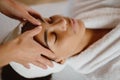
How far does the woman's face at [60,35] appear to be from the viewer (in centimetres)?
130

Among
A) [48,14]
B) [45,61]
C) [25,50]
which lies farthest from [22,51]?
[48,14]

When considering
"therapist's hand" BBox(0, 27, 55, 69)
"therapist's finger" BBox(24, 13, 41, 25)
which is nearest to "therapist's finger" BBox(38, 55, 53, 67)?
"therapist's hand" BBox(0, 27, 55, 69)

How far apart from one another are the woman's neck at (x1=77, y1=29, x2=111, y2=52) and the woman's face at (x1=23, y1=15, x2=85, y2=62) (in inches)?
3.0

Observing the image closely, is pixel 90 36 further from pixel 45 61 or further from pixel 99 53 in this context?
pixel 45 61

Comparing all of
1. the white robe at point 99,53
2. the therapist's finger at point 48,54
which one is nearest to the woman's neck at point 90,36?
the white robe at point 99,53

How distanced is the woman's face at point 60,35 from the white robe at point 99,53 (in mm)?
93

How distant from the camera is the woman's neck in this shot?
1419 mm

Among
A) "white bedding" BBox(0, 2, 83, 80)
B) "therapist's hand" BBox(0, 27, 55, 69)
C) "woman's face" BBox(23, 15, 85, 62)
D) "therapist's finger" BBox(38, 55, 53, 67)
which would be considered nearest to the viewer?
"therapist's hand" BBox(0, 27, 55, 69)

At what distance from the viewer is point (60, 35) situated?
1.31m

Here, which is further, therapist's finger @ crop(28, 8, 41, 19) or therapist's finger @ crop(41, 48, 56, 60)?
therapist's finger @ crop(28, 8, 41, 19)

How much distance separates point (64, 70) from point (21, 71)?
0.33 metres

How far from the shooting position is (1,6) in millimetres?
1305

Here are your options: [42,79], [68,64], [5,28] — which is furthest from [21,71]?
[5,28]

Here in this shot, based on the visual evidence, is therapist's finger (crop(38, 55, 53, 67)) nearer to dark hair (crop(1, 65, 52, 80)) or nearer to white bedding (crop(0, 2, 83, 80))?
dark hair (crop(1, 65, 52, 80))
